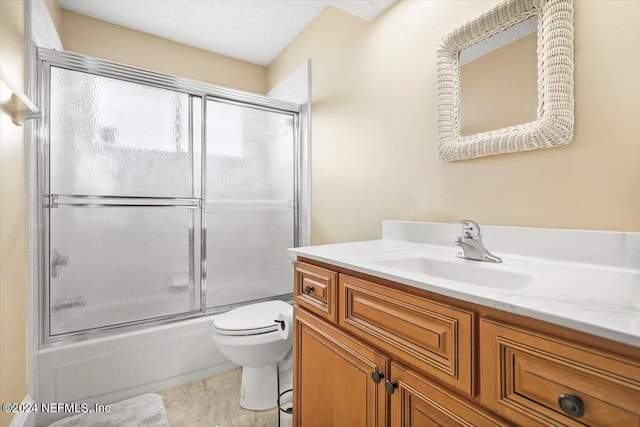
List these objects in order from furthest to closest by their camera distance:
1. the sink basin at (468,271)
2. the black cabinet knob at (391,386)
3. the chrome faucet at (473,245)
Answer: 1. the chrome faucet at (473,245)
2. the sink basin at (468,271)
3. the black cabinet knob at (391,386)

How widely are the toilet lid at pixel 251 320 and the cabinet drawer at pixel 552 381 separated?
1.23 meters

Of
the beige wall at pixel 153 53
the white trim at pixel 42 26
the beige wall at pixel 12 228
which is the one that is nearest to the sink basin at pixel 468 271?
the beige wall at pixel 12 228

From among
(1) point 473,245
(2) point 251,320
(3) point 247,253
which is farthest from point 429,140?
(3) point 247,253

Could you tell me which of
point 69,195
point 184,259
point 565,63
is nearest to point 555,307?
point 565,63

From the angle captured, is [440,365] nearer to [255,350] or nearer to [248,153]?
[255,350]

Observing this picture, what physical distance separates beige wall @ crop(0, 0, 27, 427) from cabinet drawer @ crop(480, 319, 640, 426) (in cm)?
168

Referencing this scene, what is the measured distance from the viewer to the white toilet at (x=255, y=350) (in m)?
1.57

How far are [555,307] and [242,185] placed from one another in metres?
2.02

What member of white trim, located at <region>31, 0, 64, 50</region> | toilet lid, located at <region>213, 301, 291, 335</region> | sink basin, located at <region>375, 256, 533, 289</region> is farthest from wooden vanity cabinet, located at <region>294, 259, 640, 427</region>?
white trim, located at <region>31, 0, 64, 50</region>

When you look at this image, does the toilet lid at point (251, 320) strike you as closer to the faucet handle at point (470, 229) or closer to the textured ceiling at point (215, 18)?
the faucet handle at point (470, 229)

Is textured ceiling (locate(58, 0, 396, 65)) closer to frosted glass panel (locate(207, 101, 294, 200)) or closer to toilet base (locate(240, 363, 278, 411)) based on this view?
frosted glass panel (locate(207, 101, 294, 200))

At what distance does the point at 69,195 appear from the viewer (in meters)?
1.65

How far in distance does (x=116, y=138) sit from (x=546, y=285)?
2141mm

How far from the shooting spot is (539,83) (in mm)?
992
